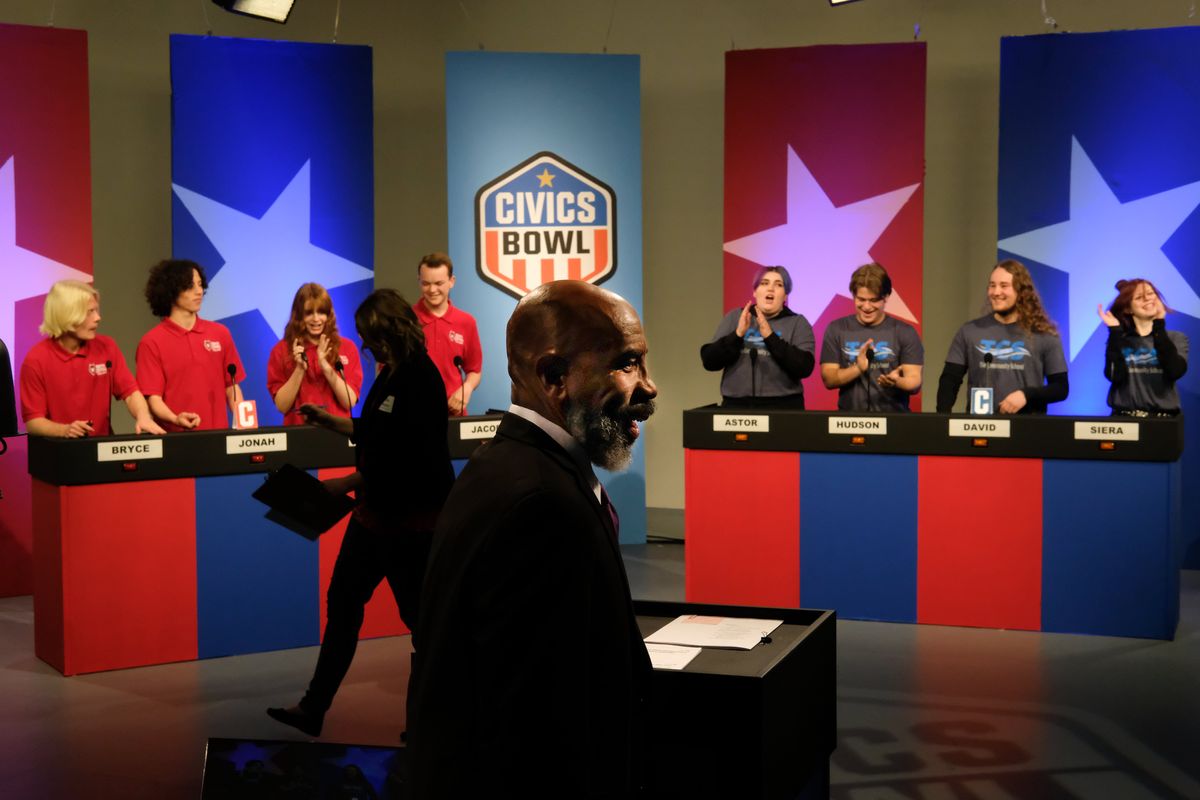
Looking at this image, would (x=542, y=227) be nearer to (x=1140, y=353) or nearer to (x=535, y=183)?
(x=535, y=183)

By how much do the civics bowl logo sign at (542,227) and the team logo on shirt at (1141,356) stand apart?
292cm

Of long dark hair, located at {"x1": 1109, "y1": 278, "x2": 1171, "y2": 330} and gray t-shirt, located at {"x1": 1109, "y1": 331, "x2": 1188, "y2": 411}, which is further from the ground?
long dark hair, located at {"x1": 1109, "y1": 278, "x2": 1171, "y2": 330}

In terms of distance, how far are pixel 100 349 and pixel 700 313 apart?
4.25 m

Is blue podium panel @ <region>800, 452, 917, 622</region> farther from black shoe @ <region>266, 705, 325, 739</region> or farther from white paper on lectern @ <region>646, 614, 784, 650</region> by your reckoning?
white paper on lectern @ <region>646, 614, 784, 650</region>

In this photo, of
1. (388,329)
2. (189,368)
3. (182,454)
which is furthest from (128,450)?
(388,329)

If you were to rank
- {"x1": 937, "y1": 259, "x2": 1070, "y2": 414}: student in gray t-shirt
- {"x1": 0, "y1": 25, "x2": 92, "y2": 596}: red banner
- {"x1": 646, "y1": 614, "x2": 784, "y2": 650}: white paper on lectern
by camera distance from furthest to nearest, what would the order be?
{"x1": 0, "y1": 25, "x2": 92, "y2": 596}: red banner, {"x1": 937, "y1": 259, "x2": 1070, "y2": 414}: student in gray t-shirt, {"x1": 646, "y1": 614, "x2": 784, "y2": 650}: white paper on lectern

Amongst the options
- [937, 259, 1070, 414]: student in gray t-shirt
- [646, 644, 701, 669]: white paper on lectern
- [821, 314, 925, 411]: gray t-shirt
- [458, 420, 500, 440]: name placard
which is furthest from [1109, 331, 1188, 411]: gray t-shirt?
[646, 644, 701, 669]: white paper on lectern

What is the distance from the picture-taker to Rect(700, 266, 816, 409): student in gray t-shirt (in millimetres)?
6137

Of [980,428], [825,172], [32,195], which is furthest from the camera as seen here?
[825,172]

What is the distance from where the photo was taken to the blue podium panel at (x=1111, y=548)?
18.1ft

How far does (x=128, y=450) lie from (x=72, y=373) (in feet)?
3.15

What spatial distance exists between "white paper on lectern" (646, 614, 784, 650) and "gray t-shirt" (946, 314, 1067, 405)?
3820 millimetres

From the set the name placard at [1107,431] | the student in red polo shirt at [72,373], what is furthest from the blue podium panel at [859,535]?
the student in red polo shirt at [72,373]

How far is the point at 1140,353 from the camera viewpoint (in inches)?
244
